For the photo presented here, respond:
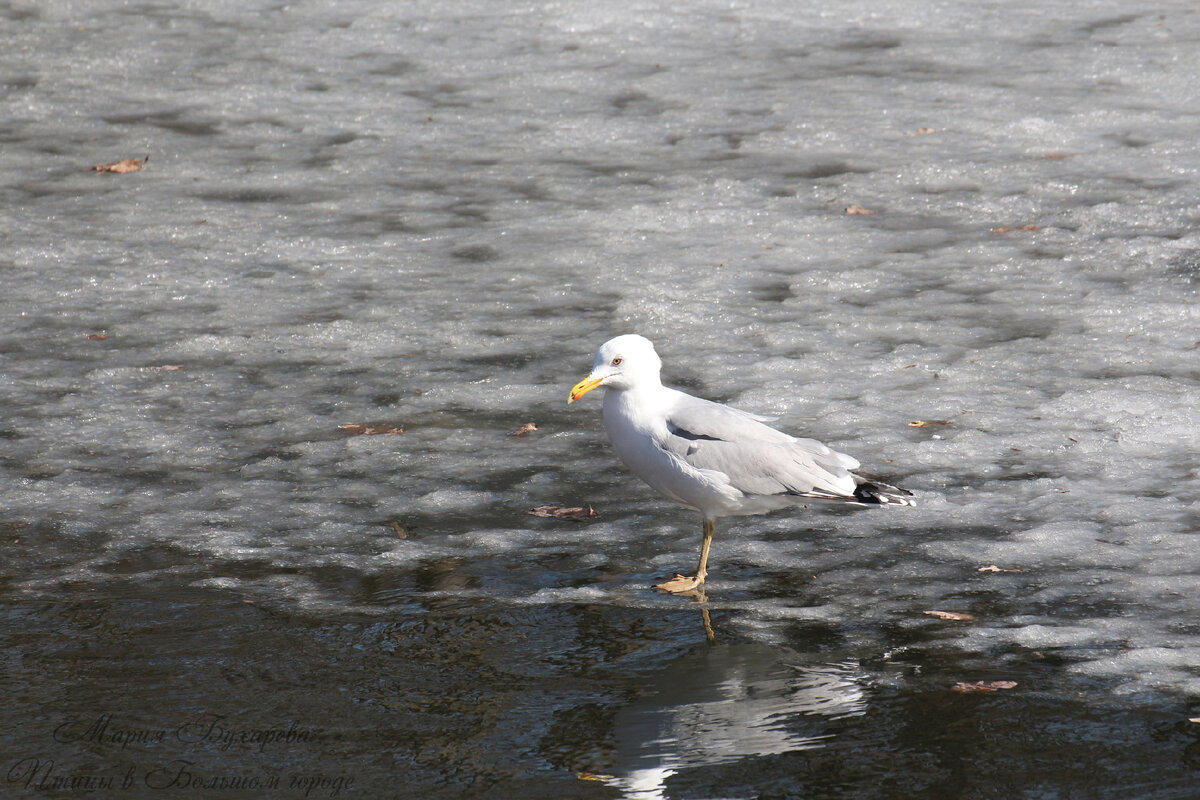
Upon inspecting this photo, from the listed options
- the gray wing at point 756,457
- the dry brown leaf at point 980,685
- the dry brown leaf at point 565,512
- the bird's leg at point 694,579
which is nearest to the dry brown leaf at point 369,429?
the dry brown leaf at point 565,512

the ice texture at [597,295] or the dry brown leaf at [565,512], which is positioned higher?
the ice texture at [597,295]

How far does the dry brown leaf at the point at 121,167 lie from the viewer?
10234mm

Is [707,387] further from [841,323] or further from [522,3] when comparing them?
[522,3]

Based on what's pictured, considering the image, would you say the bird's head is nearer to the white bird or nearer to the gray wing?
the white bird

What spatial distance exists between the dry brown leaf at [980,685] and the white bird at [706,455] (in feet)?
3.28

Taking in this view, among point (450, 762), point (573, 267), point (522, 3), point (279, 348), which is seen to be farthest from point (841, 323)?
point (522, 3)

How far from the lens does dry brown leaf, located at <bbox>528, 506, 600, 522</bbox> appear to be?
5488 millimetres

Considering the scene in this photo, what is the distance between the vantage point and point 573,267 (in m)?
8.50

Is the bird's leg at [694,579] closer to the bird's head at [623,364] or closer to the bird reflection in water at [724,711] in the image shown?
the bird reflection in water at [724,711]

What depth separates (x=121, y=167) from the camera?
10273 mm

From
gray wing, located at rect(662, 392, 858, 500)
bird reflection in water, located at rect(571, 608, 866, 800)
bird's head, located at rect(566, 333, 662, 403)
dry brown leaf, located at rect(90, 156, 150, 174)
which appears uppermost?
dry brown leaf, located at rect(90, 156, 150, 174)

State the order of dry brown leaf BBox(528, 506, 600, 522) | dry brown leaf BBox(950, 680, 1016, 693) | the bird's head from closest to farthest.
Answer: dry brown leaf BBox(950, 680, 1016, 693), the bird's head, dry brown leaf BBox(528, 506, 600, 522)

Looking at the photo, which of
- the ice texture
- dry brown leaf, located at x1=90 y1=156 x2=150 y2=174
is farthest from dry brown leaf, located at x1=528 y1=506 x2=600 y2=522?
dry brown leaf, located at x1=90 y1=156 x2=150 y2=174

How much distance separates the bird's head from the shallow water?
681 mm
